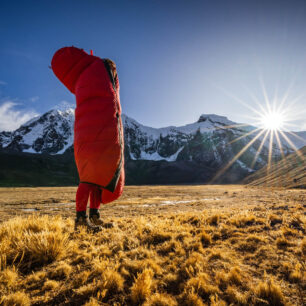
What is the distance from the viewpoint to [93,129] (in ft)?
12.6

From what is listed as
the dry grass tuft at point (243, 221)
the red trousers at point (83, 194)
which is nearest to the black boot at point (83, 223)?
the red trousers at point (83, 194)

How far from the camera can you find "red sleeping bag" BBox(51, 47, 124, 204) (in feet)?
12.2

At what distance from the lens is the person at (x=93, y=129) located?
3.73 metres

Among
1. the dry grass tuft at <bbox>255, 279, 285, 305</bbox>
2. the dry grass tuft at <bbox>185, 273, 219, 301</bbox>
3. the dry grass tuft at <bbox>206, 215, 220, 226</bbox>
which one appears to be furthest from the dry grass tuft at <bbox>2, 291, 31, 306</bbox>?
the dry grass tuft at <bbox>206, 215, 220, 226</bbox>

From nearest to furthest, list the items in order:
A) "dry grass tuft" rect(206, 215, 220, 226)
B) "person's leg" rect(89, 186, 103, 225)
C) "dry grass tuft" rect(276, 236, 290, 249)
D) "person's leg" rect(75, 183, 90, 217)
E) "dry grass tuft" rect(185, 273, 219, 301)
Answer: "dry grass tuft" rect(185, 273, 219, 301) → "dry grass tuft" rect(276, 236, 290, 249) → "person's leg" rect(75, 183, 90, 217) → "person's leg" rect(89, 186, 103, 225) → "dry grass tuft" rect(206, 215, 220, 226)

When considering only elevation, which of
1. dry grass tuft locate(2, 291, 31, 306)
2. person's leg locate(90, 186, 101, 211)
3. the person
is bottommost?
dry grass tuft locate(2, 291, 31, 306)

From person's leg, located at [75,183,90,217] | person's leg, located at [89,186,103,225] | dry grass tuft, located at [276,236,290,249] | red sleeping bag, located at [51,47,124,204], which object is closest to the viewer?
dry grass tuft, located at [276,236,290,249]

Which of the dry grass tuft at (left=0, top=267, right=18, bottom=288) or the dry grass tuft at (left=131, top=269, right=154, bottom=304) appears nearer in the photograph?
the dry grass tuft at (left=131, top=269, right=154, bottom=304)

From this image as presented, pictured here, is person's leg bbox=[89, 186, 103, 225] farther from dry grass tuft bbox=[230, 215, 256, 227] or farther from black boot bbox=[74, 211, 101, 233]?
dry grass tuft bbox=[230, 215, 256, 227]

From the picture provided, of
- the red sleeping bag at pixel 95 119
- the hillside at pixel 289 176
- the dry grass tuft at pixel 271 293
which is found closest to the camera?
the dry grass tuft at pixel 271 293

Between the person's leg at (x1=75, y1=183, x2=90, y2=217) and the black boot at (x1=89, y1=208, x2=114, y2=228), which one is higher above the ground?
the person's leg at (x1=75, y1=183, x2=90, y2=217)

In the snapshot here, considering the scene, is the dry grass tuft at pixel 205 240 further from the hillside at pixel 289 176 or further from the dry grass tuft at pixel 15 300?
the hillside at pixel 289 176

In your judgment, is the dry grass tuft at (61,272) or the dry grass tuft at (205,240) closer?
the dry grass tuft at (61,272)

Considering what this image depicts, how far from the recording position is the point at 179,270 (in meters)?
2.45
